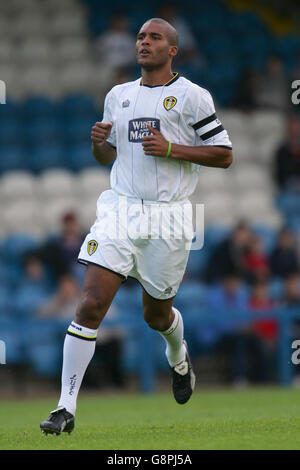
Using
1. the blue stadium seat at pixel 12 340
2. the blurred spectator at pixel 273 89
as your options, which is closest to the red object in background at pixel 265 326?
the blue stadium seat at pixel 12 340

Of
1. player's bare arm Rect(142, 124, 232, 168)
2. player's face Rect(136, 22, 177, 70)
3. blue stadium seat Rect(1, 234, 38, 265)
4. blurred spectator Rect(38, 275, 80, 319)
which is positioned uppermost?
player's face Rect(136, 22, 177, 70)

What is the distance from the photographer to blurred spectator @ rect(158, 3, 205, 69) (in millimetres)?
14613

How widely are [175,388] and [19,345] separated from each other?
4056mm

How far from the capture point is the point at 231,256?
38.4ft

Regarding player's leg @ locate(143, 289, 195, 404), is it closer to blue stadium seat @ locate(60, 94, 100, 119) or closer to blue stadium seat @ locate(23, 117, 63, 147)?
blue stadium seat @ locate(23, 117, 63, 147)

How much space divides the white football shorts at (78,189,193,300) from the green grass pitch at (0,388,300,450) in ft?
3.33

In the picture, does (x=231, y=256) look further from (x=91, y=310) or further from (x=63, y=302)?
(x=91, y=310)

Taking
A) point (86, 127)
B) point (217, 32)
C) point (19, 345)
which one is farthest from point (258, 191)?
point (19, 345)

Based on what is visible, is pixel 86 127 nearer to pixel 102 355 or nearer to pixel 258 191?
pixel 258 191

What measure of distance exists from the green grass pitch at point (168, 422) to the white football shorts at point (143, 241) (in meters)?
1.01

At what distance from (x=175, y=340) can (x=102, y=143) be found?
159 centimetres

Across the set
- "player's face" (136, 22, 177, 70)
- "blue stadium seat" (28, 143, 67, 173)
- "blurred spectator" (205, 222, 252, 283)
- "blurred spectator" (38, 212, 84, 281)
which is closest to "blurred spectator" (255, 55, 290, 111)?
"blue stadium seat" (28, 143, 67, 173)

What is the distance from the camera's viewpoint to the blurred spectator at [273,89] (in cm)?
1467

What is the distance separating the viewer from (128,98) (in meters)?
6.32
